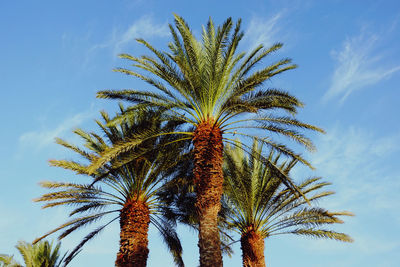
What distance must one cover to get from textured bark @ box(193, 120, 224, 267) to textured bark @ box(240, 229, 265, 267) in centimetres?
527

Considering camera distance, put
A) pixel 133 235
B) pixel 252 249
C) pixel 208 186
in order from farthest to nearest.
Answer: pixel 252 249 < pixel 133 235 < pixel 208 186

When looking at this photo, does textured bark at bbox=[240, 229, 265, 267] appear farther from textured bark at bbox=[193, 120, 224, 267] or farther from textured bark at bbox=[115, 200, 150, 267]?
textured bark at bbox=[193, 120, 224, 267]

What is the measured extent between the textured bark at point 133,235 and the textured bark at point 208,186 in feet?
12.6

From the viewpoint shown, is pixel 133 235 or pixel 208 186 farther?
pixel 133 235

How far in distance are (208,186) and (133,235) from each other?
4.34 meters

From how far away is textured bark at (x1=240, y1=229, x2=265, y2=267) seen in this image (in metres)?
15.9

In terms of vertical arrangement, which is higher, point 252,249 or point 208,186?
point 208,186

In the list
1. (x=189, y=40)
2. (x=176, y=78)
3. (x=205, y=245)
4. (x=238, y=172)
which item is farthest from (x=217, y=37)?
(x=205, y=245)

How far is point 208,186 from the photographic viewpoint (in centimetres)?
1188

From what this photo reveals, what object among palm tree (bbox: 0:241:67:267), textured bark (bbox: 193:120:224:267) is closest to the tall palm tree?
textured bark (bbox: 193:120:224:267)

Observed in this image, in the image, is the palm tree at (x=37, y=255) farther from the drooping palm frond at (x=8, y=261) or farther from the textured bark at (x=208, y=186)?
the textured bark at (x=208, y=186)

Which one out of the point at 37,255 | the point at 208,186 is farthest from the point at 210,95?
the point at 37,255

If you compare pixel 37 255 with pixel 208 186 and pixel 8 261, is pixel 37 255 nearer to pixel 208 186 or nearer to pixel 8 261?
pixel 8 261

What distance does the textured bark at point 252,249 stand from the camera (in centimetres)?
1588
